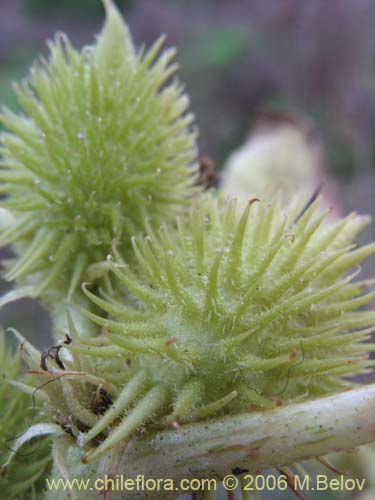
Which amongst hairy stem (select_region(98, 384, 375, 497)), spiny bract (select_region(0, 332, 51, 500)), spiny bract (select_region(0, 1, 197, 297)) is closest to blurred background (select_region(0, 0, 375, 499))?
spiny bract (select_region(0, 1, 197, 297))

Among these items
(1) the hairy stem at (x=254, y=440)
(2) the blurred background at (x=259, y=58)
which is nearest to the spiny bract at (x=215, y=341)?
(1) the hairy stem at (x=254, y=440)

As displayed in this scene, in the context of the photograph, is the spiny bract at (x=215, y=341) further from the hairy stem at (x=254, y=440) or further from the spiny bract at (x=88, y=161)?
the spiny bract at (x=88, y=161)

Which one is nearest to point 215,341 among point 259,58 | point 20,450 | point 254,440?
point 254,440

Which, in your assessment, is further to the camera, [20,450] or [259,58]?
[259,58]

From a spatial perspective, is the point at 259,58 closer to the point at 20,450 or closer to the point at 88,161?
the point at 88,161

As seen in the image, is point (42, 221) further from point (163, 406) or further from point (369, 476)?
point (369, 476)

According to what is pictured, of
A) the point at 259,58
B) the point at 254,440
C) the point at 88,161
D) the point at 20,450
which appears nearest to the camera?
the point at 254,440

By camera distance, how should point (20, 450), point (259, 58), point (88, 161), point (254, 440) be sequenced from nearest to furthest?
point (254, 440) → point (20, 450) → point (88, 161) → point (259, 58)
